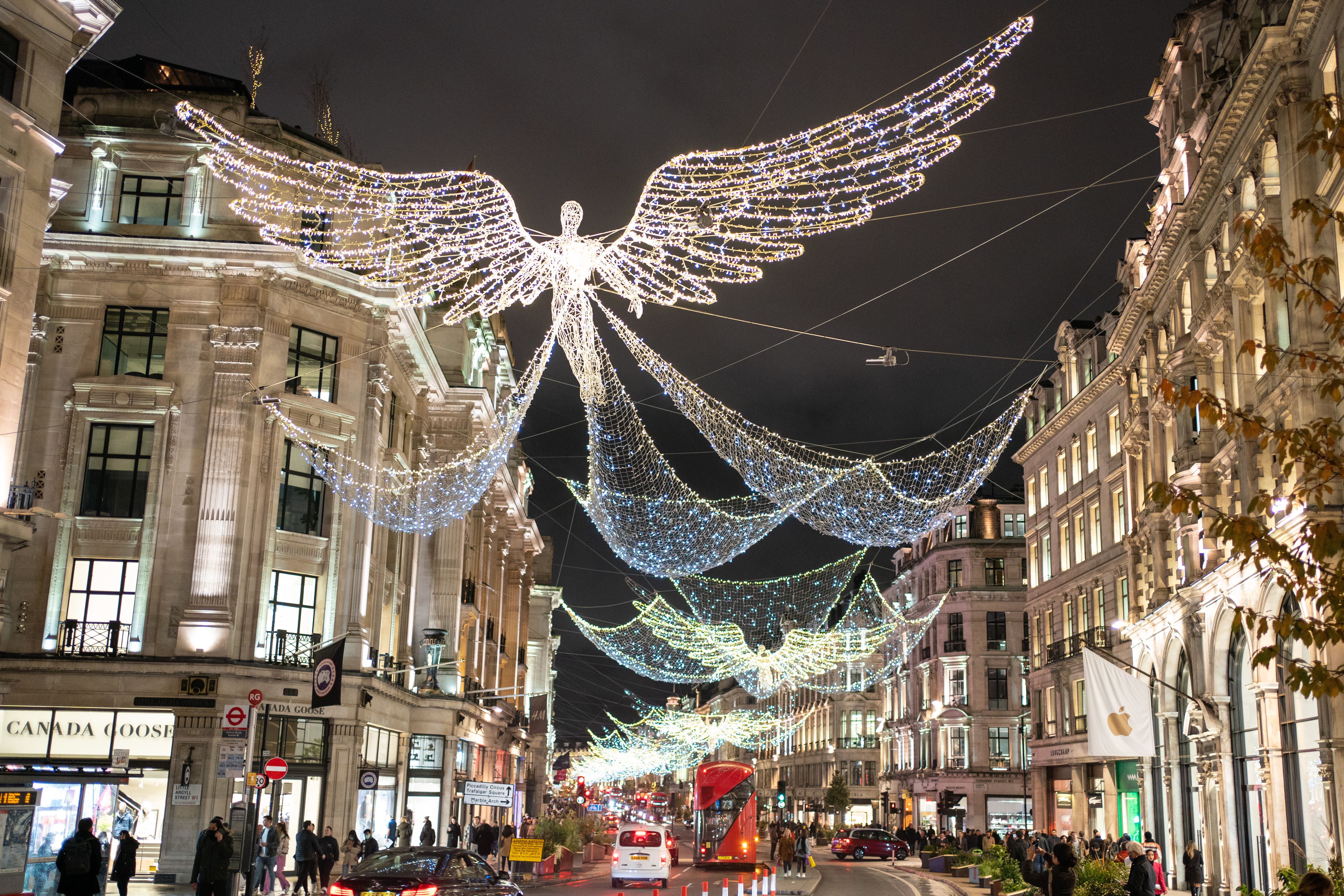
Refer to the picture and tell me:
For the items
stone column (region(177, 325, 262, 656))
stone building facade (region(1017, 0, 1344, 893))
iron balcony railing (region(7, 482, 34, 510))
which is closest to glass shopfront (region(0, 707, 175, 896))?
stone column (region(177, 325, 262, 656))

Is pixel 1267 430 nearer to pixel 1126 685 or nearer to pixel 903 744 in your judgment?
pixel 1126 685

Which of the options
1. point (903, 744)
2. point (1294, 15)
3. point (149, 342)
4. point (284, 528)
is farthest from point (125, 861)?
point (903, 744)

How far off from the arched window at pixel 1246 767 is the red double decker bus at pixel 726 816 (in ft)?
60.1

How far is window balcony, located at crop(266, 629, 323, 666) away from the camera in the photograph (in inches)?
1240

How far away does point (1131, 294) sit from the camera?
121 ft

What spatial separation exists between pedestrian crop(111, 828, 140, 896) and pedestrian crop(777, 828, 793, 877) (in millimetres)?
22208

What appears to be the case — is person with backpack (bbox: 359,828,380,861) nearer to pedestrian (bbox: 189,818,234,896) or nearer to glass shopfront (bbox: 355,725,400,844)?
glass shopfront (bbox: 355,725,400,844)

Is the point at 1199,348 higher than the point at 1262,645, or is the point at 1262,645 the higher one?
the point at 1199,348

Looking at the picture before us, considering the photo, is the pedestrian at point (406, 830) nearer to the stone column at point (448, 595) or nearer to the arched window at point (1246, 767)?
the stone column at point (448, 595)

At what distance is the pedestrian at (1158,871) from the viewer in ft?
60.3

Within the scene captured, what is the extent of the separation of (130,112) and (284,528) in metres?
12.5

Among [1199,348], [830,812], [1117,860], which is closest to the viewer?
[1117,860]

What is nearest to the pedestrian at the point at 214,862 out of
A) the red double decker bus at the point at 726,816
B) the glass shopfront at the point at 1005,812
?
the red double decker bus at the point at 726,816

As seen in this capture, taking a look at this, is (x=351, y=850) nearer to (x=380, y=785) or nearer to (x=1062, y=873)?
(x=380, y=785)
